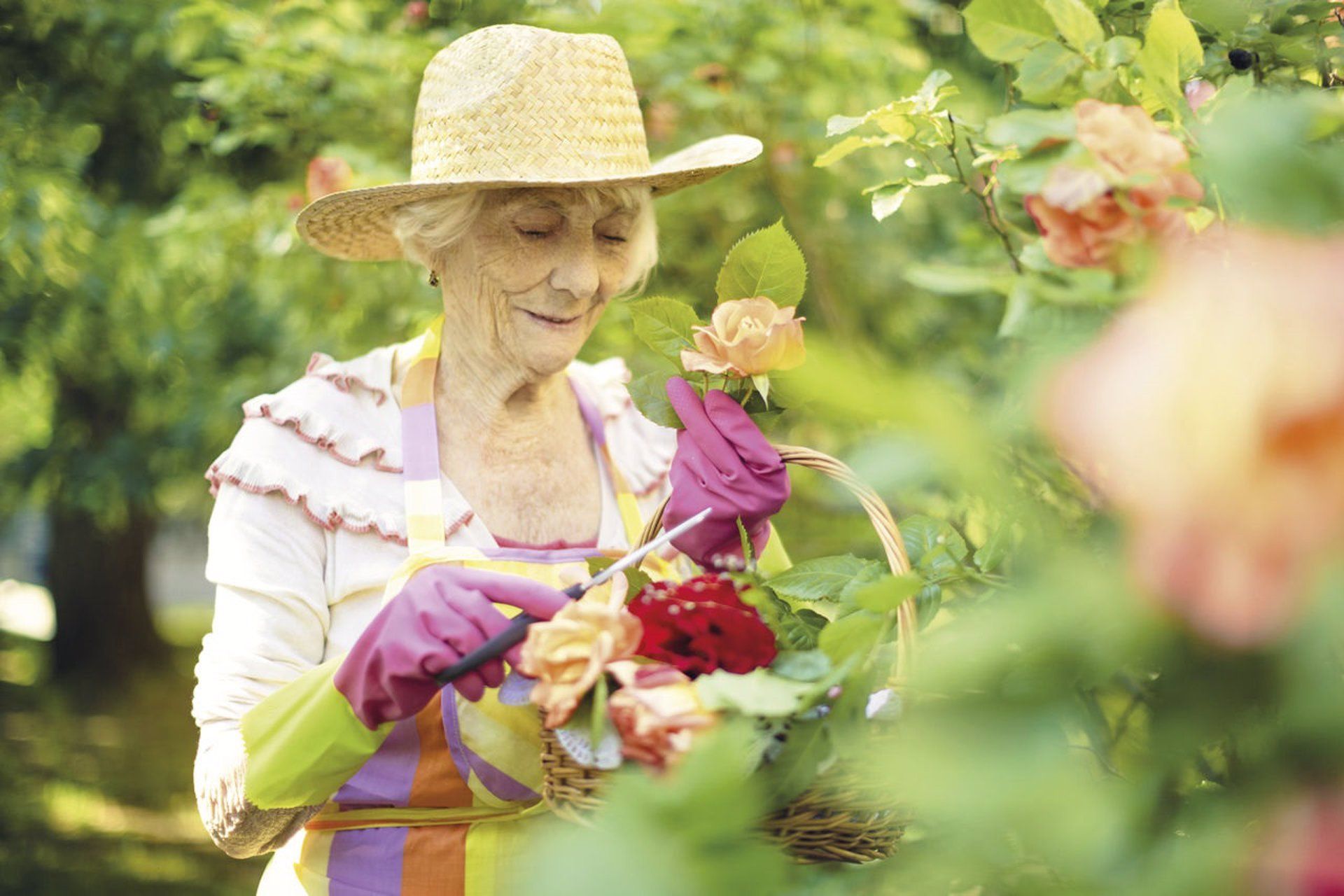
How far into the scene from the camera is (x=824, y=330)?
3.79 metres

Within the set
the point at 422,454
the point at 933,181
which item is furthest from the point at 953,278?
the point at 422,454

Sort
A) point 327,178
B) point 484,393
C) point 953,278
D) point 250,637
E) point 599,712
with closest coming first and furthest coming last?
point 953,278 < point 599,712 < point 250,637 < point 484,393 < point 327,178

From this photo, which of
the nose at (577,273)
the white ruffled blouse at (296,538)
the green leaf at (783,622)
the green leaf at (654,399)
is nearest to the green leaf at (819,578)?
the green leaf at (783,622)

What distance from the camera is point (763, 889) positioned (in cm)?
56

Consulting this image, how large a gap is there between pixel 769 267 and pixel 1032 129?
1.89 feet

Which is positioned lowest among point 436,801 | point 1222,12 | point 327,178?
point 436,801

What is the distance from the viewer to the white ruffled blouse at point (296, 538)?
1.63m

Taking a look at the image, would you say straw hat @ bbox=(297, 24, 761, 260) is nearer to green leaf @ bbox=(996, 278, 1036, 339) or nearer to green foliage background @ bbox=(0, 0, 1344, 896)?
green foliage background @ bbox=(0, 0, 1344, 896)

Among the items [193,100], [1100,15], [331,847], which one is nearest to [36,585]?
[193,100]

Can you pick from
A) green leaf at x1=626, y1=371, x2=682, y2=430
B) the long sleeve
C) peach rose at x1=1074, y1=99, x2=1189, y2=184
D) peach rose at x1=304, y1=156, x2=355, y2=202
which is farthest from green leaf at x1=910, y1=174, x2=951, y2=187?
peach rose at x1=304, y1=156, x2=355, y2=202

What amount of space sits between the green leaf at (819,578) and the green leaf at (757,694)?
0.19 meters

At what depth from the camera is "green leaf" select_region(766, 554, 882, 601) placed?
1159 mm

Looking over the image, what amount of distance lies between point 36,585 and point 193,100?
13.1 metres

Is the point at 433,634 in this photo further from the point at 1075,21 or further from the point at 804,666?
the point at 1075,21
